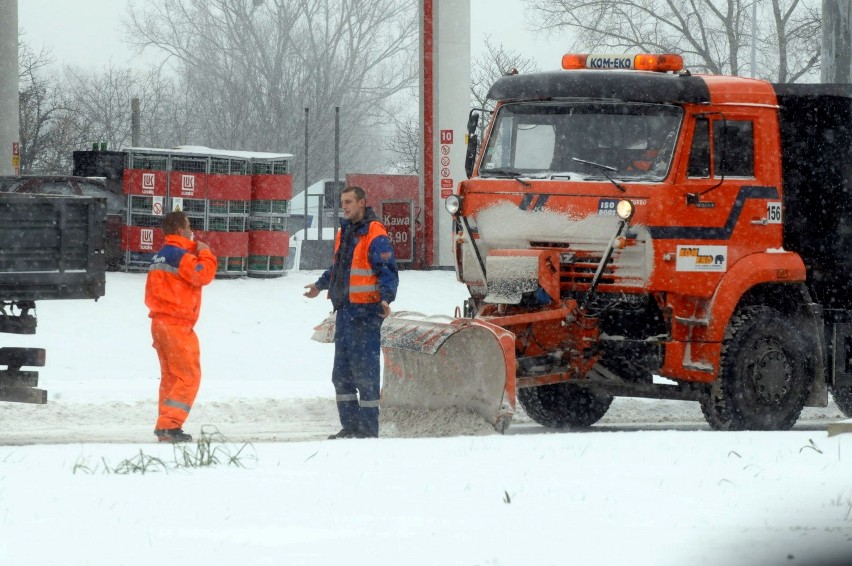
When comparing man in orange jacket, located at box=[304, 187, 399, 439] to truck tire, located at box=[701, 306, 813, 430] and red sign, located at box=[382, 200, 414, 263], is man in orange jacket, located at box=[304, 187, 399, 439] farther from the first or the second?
red sign, located at box=[382, 200, 414, 263]

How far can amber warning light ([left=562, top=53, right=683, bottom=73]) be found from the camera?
1021 cm

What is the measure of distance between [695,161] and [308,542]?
5.49 m

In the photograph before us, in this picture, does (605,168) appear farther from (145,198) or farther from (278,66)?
(278,66)

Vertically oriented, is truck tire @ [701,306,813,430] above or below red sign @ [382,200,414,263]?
below

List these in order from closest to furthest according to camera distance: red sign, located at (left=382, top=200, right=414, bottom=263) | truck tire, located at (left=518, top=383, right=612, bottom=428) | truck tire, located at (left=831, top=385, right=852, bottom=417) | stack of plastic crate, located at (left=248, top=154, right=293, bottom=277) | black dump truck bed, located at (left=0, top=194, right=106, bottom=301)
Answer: black dump truck bed, located at (left=0, top=194, right=106, bottom=301)
truck tire, located at (left=518, top=383, right=612, bottom=428)
truck tire, located at (left=831, top=385, right=852, bottom=417)
stack of plastic crate, located at (left=248, top=154, right=293, bottom=277)
red sign, located at (left=382, top=200, right=414, bottom=263)

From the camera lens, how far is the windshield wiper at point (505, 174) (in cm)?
1006

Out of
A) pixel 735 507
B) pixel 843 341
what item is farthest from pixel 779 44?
pixel 735 507

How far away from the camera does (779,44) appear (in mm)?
39219

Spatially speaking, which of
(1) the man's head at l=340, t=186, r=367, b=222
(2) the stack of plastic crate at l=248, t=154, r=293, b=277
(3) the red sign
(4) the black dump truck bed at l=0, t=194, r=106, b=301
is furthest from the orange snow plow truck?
(3) the red sign

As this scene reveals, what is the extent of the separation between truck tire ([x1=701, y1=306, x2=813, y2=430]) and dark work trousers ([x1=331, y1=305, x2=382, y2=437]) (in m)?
2.45

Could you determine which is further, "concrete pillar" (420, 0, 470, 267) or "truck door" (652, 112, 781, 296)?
"concrete pillar" (420, 0, 470, 267)

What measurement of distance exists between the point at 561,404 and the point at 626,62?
2.88 m

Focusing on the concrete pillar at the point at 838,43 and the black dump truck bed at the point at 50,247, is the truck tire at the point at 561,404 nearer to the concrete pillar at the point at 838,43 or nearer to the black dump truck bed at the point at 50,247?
the black dump truck bed at the point at 50,247

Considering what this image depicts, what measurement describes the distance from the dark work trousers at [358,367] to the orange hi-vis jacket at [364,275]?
9cm
